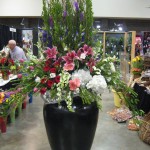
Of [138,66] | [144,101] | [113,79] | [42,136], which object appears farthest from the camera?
[138,66]

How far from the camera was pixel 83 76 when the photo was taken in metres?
1.87

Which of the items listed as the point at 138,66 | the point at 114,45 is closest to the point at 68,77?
the point at 138,66

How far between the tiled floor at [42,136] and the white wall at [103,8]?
5843 millimetres

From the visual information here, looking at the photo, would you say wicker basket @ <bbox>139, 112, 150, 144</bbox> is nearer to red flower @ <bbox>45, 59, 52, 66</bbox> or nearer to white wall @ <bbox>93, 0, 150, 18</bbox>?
red flower @ <bbox>45, 59, 52, 66</bbox>

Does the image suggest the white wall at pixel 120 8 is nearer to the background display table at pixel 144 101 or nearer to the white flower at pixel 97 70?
the background display table at pixel 144 101

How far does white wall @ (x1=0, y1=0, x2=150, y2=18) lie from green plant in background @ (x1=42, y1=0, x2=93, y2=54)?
7.69m

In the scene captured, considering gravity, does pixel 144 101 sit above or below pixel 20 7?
below

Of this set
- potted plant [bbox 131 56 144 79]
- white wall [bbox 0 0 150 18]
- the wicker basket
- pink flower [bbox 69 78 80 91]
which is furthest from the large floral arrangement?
white wall [bbox 0 0 150 18]

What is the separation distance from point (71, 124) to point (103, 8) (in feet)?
26.9

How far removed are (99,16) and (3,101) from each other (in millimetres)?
6879

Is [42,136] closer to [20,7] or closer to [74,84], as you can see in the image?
[74,84]

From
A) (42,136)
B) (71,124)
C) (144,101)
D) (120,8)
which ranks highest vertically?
(120,8)

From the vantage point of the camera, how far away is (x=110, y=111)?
489 centimetres

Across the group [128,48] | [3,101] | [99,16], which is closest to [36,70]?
[3,101]
